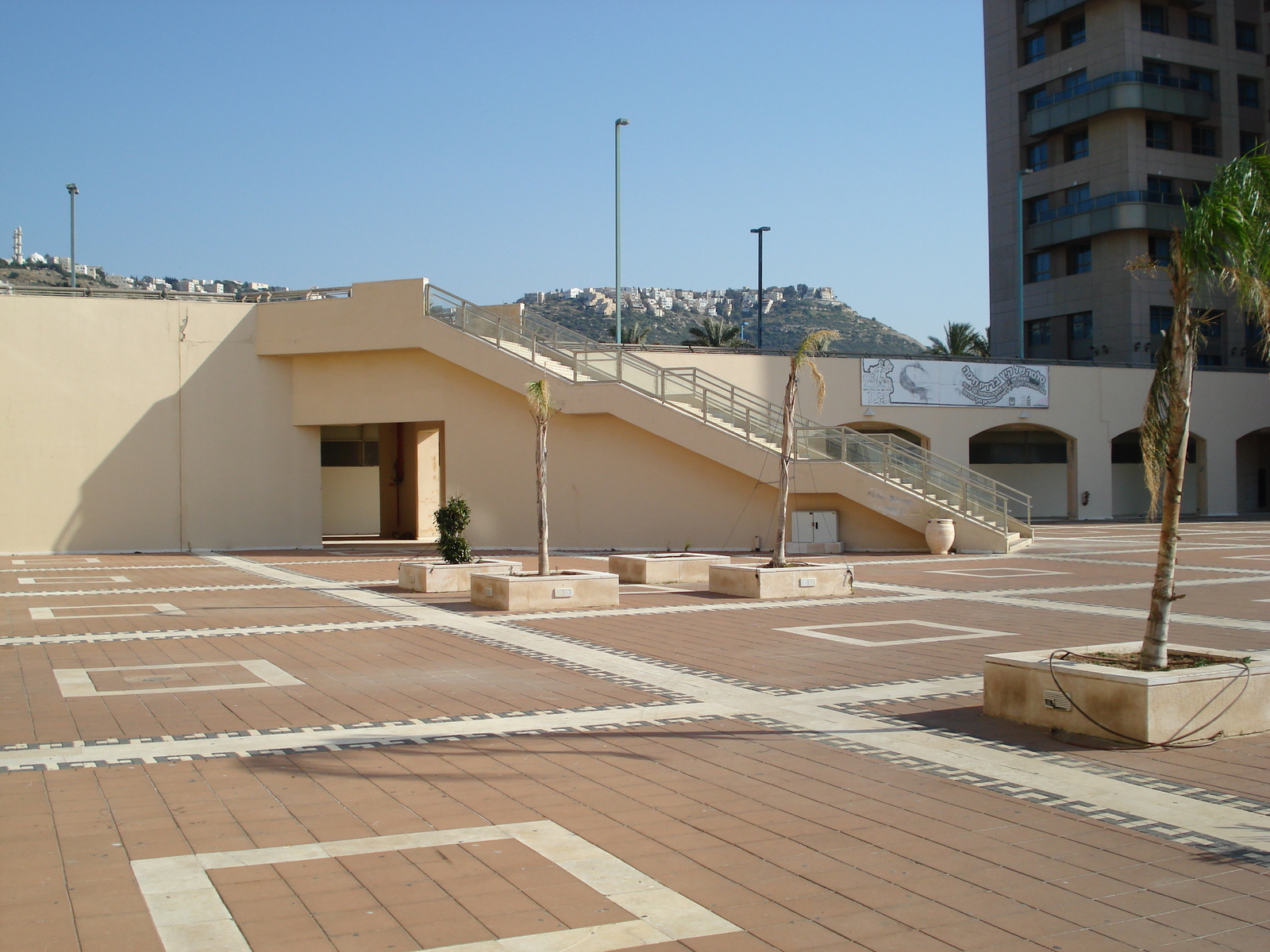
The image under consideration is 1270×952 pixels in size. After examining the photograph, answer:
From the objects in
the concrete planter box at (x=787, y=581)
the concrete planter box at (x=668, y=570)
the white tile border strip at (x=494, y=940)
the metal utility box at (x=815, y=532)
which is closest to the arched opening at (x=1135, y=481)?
the metal utility box at (x=815, y=532)

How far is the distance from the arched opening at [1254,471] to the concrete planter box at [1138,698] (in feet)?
141

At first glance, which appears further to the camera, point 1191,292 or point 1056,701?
point 1056,701

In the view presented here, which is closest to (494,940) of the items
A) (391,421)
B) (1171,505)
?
(1171,505)

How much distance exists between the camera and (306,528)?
31203 mm

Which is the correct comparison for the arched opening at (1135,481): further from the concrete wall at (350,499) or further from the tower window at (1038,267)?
the concrete wall at (350,499)

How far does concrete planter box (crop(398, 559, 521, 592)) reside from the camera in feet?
61.2

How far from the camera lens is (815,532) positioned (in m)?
27.7

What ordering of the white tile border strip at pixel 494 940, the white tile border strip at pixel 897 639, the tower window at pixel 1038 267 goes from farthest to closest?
the tower window at pixel 1038 267
the white tile border strip at pixel 897 639
the white tile border strip at pixel 494 940

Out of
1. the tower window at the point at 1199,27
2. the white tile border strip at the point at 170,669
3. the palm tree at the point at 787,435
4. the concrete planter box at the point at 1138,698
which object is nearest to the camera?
the concrete planter box at the point at 1138,698

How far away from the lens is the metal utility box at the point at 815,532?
27453 millimetres

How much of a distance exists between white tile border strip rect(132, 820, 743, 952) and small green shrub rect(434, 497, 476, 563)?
43.8 ft

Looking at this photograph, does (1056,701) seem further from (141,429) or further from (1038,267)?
(1038,267)

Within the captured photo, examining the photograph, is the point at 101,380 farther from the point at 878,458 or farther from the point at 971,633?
the point at 971,633

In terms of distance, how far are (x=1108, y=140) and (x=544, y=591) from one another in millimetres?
45415
